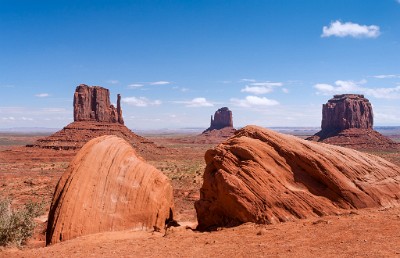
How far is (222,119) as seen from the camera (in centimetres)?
18925

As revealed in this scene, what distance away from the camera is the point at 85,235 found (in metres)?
13.0

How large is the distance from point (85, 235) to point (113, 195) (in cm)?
204

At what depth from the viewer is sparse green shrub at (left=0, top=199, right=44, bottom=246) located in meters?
14.4

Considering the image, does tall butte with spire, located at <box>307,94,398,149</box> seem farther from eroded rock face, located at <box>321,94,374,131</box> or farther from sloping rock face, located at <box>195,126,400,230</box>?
sloping rock face, located at <box>195,126,400,230</box>

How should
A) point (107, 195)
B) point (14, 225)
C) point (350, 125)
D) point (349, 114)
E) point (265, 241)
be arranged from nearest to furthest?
point (265, 241), point (107, 195), point (14, 225), point (350, 125), point (349, 114)

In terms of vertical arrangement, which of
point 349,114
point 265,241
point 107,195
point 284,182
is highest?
point 349,114

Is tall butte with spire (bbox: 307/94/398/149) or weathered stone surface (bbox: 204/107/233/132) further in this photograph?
weathered stone surface (bbox: 204/107/233/132)

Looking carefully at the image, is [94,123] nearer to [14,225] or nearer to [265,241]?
[14,225]

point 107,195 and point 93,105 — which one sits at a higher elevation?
point 93,105

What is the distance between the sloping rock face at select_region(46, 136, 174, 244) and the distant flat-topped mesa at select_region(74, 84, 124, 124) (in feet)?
277

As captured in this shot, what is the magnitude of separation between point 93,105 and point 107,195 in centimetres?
8894

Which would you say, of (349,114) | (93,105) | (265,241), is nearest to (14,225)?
(265,241)

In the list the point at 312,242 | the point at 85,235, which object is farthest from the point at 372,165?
the point at 85,235

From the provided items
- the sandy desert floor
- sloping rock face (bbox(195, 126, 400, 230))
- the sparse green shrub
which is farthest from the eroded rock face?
the sparse green shrub
